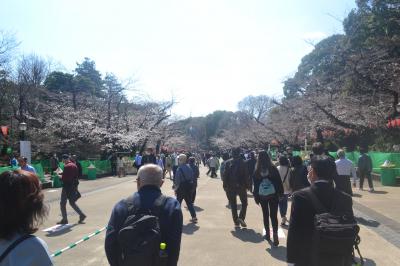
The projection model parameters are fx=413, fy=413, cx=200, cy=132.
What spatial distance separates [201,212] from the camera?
1166cm

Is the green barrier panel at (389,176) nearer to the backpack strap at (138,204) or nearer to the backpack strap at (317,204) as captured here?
the backpack strap at (317,204)

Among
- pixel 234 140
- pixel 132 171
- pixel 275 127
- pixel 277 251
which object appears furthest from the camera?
pixel 234 140

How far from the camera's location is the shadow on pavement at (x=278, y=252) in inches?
263

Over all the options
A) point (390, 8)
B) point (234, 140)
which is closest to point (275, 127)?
point (390, 8)

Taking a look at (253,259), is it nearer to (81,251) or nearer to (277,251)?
(277,251)

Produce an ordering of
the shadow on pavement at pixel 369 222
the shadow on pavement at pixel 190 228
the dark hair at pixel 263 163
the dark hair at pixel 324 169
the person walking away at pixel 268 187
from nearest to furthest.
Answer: the dark hair at pixel 324 169, the person walking away at pixel 268 187, the dark hair at pixel 263 163, the shadow on pavement at pixel 190 228, the shadow on pavement at pixel 369 222

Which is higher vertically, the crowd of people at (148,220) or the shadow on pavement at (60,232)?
the crowd of people at (148,220)

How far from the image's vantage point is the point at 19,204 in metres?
2.29

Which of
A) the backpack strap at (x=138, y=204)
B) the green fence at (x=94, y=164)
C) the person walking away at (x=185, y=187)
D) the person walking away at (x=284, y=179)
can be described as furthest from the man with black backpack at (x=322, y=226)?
the green fence at (x=94, y=164)

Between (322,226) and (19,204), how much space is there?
7.19ft

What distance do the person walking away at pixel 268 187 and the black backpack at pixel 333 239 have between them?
4025 millimetres

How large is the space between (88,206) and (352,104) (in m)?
20.1

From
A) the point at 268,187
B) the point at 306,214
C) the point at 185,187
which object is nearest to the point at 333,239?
the point at 306,214

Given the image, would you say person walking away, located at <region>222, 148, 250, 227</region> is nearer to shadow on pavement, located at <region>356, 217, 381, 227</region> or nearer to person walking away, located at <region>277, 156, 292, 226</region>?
person walking away, located at <region>277, 156, 292, 226</region>
